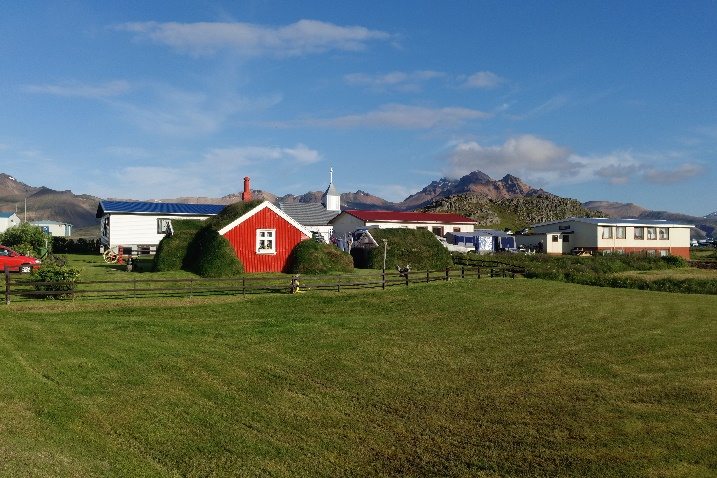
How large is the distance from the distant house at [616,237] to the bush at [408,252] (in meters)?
31.5

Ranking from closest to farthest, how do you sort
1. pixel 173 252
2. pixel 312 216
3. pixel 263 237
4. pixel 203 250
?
pixel 203 250 → pixel 173 252 → pixel 263 237 → pixel 312 216

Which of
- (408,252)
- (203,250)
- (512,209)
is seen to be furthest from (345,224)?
(512,209)

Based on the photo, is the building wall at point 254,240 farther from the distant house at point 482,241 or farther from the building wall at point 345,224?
the distant house at point 482,241

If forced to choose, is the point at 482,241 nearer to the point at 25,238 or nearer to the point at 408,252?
the point at 408,252

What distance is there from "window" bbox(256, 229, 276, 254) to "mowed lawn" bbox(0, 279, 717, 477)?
10291 mm

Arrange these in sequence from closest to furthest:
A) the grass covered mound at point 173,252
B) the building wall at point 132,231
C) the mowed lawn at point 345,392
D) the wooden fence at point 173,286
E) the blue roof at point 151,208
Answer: the mowed lawn at point 345,392
the wooden fence at point 173,286
the grass covered mound at point 173,252
the building wall at point 132,231
the blue roof at point 151,208

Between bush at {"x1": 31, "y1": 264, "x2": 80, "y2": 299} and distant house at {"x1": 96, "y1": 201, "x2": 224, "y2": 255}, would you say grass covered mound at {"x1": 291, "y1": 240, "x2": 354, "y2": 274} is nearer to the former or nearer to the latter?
bush at {"x1": 31, "y1": 264, "x2": 80, "y2": 299}

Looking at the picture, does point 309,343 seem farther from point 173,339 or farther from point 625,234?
point 625,234

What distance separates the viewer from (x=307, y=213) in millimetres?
62438

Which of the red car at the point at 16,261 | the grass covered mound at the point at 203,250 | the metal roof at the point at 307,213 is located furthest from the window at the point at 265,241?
the metal roof at the point at 307,213

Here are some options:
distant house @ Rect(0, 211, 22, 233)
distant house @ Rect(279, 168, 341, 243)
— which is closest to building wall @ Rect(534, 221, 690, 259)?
distant house @ Rect(279, 168, 341, 243)

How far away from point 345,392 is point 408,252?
1202 inches

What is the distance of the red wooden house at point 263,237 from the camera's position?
1378 inches

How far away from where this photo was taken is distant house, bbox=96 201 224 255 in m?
51.8
